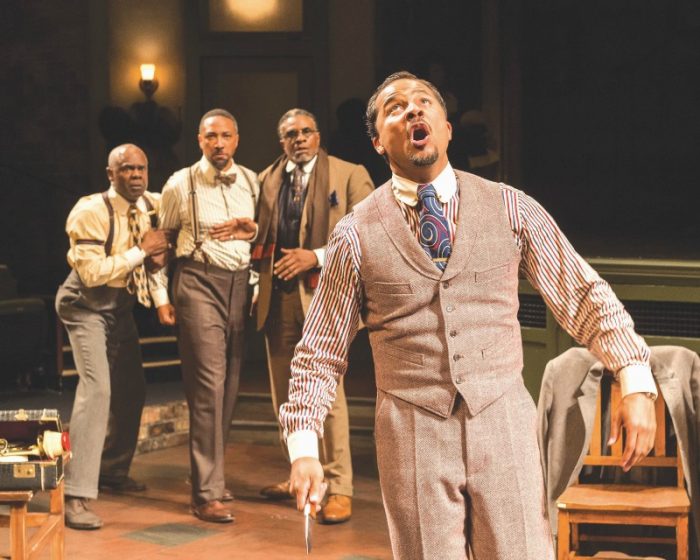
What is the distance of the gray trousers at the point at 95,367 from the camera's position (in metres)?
5.18

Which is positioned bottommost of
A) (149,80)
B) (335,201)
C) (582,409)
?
(582,409)

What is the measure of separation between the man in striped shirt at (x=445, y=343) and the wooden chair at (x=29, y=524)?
A: 1.33 m

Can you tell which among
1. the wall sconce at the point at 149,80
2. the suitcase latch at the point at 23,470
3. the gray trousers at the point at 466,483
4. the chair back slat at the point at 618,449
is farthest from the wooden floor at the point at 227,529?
the wall sconce at the point at 149,80

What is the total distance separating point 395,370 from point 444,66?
640 centimetres

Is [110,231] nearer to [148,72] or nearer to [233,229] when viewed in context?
[233,229]

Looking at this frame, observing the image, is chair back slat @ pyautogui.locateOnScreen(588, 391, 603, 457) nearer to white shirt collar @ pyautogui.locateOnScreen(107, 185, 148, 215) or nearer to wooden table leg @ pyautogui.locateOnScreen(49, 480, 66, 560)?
wooden table leg @ pyautogui.locateOnScreen(49, 480, 66, 560)

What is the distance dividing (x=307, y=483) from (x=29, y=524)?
176cm

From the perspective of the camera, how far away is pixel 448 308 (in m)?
2.49

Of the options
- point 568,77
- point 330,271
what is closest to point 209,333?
point 330,271

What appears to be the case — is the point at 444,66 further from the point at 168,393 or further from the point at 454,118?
the point at 168,393

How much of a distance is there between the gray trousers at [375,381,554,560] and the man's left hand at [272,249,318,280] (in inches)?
103

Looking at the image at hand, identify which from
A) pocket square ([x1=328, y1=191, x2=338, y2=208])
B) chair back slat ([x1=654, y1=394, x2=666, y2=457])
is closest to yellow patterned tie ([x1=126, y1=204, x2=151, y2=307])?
pocket square ([x1=328, y1=191, x2=338, y2=208])

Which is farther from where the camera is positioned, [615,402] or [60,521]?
[615,402]

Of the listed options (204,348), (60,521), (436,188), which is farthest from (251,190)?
(436,188)
